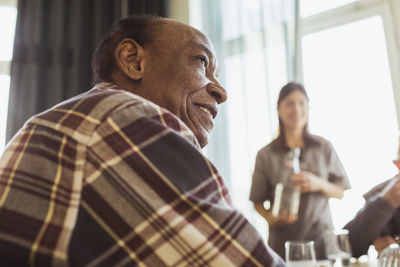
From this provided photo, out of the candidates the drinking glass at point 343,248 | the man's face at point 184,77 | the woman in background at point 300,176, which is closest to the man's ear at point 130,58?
the man's face at point 184,77

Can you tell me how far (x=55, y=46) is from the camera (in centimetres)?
305

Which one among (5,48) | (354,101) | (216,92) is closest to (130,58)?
(216,92)

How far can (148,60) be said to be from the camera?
85 centimetres

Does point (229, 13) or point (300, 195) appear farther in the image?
point (229, 13)

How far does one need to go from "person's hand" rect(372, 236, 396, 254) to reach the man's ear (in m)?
1.24

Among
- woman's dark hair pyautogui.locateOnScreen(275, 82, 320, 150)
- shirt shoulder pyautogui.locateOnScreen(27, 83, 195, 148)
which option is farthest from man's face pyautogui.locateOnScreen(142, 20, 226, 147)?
woman's dark hair pyautogui.locateOnScreen(275, 82, 320, 150)

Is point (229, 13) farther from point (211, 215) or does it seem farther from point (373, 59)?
point (211, 215)

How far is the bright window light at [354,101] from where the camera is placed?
2.27m

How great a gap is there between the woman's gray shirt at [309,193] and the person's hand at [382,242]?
299 millimetres

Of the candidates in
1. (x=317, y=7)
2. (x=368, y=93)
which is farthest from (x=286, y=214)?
(x=317, y=7)

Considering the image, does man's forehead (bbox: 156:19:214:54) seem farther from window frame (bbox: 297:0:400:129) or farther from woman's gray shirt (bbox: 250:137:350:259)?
window frame (bbox: 297:0:400:129)

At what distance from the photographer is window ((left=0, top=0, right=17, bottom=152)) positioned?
3.05 metres

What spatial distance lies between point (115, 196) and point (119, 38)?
0.57 metres

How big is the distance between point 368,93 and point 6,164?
2.36m
